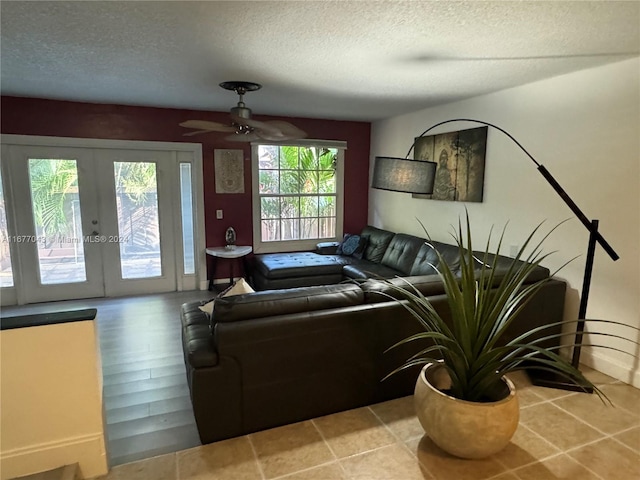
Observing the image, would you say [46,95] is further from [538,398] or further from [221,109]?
[538,398]

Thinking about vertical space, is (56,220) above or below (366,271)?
above

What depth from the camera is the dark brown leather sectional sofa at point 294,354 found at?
2062 mm

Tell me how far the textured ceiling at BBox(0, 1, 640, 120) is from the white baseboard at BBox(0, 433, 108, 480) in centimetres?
212

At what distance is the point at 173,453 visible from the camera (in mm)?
2062

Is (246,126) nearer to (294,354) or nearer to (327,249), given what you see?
(294,354)

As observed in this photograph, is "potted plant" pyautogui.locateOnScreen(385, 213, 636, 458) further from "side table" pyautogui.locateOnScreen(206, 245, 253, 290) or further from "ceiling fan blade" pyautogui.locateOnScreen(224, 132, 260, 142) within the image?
"side table" pyautogui.locateOnScreen(206, 245, 253, 290)

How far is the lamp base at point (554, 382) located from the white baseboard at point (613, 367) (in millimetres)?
377

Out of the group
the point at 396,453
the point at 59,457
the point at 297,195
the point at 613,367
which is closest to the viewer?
the point at 59,457

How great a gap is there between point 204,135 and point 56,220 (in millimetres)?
1969

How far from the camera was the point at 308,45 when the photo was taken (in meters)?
2.46

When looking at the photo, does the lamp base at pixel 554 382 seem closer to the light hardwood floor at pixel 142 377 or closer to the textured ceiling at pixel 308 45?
the textured ceiling at pixel 308 45

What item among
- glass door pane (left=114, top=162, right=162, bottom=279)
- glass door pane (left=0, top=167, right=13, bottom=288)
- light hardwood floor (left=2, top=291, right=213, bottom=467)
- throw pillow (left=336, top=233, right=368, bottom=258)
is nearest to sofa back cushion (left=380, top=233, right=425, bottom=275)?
throw pillow (left=336, top=233, right=368, bottom=258)

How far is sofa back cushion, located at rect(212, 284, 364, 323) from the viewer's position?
2.10 metres

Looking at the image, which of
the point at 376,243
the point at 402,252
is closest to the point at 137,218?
the point at 376,243
